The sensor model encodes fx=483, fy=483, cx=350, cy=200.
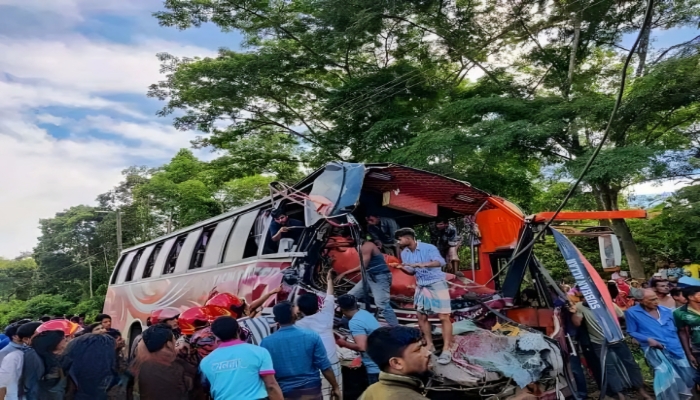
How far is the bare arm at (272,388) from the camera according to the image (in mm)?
3509

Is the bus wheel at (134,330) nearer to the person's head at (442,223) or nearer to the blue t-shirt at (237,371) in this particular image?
the person's head at (442,223)

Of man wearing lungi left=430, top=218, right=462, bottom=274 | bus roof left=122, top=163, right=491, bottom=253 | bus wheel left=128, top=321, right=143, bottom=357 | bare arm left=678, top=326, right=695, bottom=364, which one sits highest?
bus roof left=122, top=163, right=491, bottom=253

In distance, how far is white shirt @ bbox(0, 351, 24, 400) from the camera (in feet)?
13.9

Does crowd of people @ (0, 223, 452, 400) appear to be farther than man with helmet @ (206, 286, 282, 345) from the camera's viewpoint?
No

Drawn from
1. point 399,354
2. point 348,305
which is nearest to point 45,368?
point 348,305

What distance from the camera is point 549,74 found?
13.6m

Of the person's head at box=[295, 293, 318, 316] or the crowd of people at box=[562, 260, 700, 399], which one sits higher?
the person's head at box=[295, 293, 318, 316]

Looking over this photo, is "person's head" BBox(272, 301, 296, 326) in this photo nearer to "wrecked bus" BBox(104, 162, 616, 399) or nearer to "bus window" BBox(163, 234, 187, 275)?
"wrecked bus" BBox(104, 162, 616, 399)

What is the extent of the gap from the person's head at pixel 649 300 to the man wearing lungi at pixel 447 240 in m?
2.76

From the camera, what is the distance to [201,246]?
359 inches

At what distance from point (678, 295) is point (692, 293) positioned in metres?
0.40

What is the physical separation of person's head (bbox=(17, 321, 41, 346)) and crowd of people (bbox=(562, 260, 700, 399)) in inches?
236

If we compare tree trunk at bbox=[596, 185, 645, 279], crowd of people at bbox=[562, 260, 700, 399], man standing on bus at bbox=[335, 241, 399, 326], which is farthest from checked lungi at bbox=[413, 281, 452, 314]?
tree trunk at bbox=[596, 185, 645, 279]

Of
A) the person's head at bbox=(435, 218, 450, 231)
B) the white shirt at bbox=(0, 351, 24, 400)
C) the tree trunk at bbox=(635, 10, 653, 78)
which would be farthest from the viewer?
the tree trunk at bbox=(635, 10, 653, 78)
